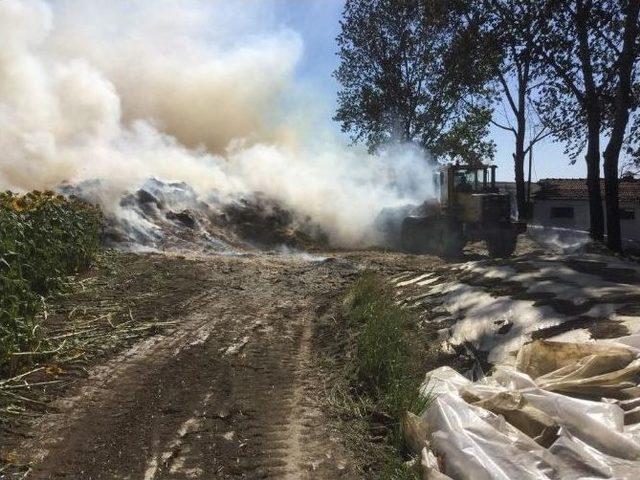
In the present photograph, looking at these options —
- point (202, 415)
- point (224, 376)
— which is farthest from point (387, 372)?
point (202, 415)

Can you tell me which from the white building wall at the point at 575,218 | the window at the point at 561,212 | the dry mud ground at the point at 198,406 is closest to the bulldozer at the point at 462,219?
the dry mud ground at the point at 198,406

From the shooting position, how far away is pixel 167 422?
428 cm

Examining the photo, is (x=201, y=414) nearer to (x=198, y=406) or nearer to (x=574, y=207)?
(x=198, y=406)

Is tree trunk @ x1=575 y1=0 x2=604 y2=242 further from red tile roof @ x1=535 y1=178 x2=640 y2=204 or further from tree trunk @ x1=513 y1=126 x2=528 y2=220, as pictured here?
red tile roof @ x1=535 y1=178 x2=640 y2=204

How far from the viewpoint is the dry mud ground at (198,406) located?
12.1 feet

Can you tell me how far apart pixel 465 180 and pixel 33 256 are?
1329 cm

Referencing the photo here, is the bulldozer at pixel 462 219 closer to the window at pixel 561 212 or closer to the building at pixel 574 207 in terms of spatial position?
the building at pixel 574 207

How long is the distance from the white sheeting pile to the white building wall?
97.4 feet

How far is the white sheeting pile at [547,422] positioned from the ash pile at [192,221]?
39.0 feet

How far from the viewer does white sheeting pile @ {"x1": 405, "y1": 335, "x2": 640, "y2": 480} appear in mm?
2939

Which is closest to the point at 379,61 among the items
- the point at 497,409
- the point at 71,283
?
the point at 71,283

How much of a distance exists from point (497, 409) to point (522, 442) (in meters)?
0.48

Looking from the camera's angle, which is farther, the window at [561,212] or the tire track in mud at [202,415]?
the window at [561,212]

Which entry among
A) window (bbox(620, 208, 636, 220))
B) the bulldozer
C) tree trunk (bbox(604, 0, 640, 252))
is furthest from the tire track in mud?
window (bbox(620, 208, 636, 220))
